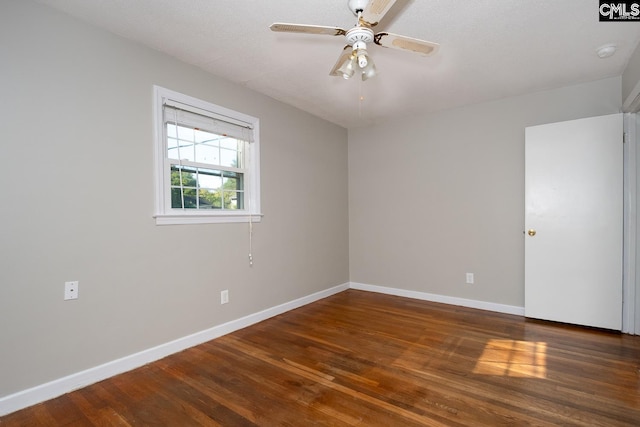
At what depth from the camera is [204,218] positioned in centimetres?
280

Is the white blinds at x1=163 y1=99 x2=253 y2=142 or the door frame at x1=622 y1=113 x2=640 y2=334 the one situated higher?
the white blinds at x1=163 y1=99 x2=253 y2=142

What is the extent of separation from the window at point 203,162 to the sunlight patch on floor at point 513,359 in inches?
94.7

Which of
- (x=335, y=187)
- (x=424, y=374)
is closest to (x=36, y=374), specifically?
(x=424, y=374)

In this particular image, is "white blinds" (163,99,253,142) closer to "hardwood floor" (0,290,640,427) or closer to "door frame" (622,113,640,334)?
"hardwood floor" (0,290,640,427)

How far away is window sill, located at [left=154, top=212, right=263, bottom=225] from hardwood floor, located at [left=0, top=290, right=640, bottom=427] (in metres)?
1.08

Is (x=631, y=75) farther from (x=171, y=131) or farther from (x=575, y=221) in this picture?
(x=171, y=131)

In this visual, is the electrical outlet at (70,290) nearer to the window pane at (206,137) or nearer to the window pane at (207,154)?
the window pane at (207,154)

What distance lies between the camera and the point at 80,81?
2.08m

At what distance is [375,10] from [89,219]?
2.21 metres

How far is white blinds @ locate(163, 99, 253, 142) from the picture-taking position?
2.57 m

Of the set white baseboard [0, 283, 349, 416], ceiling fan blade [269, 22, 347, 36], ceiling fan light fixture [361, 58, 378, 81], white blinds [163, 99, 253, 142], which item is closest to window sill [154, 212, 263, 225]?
white blinds [163, 99, 253, 142]

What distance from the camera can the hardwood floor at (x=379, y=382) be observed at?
1721 mm

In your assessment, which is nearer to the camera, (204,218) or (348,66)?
(348,66)

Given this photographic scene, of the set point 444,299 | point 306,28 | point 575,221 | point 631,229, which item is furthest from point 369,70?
point 444,299
